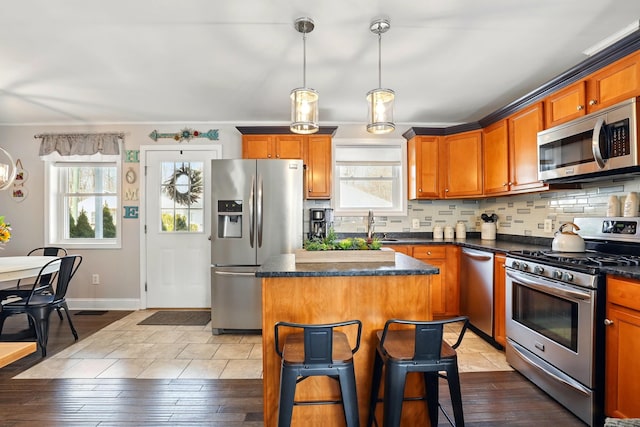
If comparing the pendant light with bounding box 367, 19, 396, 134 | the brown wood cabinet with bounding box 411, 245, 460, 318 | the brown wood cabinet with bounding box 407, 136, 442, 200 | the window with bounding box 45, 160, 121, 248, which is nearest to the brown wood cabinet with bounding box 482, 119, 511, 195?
the brown wood cabinet with bounding box 407, 136, 442, 200

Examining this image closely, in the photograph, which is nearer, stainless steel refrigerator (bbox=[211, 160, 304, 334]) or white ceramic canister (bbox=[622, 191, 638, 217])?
white ceramic canister (bbox=[622, 191, 638, 217])

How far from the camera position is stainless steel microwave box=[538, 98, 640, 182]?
79.7 inches

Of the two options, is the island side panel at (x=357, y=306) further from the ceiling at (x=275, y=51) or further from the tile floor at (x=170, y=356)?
the ceiling at (x=275, y=51)

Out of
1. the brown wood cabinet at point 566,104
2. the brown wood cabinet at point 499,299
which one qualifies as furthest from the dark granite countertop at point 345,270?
the brown wood cabinet at point 566,104

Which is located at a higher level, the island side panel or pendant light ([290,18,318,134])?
pendant light ([290,18,318,134])

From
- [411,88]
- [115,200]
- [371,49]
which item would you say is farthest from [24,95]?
[411,88]

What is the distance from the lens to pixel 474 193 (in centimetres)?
387

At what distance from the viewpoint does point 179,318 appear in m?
3.93

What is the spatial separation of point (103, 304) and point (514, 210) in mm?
5158

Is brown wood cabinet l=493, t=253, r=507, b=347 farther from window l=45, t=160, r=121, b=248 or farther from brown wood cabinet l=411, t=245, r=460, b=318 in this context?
window l=45, t=160, r=121, b=248

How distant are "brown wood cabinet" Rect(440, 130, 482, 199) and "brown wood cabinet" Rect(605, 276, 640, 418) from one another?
2.15m

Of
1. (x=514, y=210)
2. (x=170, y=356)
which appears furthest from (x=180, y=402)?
(x=514, y=210)

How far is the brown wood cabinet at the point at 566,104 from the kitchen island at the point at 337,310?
1794 millimetres

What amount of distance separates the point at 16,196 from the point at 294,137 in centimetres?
373
